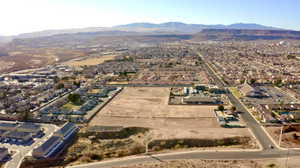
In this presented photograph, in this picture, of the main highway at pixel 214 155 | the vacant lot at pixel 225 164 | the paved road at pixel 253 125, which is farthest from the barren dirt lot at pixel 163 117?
the vacant lot at pixel 225 164

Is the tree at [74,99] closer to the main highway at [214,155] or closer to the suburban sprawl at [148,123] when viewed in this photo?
the suburban sprawl at [148,123]

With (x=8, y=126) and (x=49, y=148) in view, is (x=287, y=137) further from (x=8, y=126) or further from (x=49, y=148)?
(x=8, y=126)

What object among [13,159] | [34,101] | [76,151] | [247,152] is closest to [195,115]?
[247,152]

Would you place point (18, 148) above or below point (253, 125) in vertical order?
below

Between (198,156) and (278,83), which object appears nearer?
(198,156)

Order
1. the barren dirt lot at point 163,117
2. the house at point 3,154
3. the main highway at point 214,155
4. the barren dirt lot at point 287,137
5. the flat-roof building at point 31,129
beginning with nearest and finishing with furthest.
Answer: the main highway at point 214,155 < the house at point 3,154 < the barren dirt lot at point 287,137 < the barren dirt lot at point 163,117 < the flat-roof building at point 31,129

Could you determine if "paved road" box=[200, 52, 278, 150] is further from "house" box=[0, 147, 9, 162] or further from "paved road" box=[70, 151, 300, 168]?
"house" box=[0, 147, 9, 162]

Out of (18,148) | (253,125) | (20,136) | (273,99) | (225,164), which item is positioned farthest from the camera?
(273,99)

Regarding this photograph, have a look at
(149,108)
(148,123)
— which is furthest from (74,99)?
(148,123)

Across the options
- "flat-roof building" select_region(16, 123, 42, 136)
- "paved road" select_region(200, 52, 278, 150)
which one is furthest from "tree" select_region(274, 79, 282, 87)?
"flat-roof building" select_region(16, 123, 42, 136)
